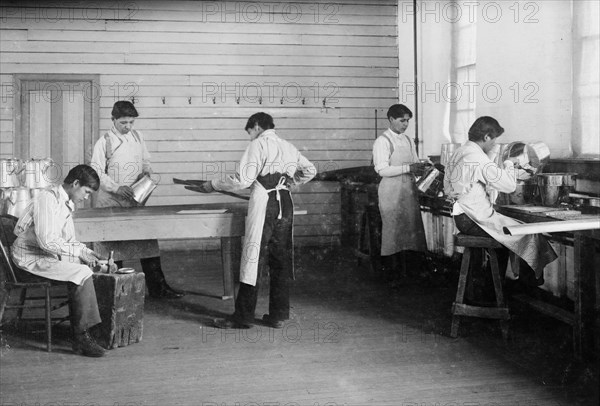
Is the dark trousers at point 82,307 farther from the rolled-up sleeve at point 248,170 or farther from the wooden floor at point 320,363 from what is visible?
the rolled-up sleeve at point 248,170

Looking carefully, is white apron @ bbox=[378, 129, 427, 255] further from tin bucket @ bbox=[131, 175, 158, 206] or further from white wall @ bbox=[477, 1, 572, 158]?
tin bucket @ bbox=[131, 175, 158, 206]

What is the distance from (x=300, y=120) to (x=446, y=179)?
460 cm

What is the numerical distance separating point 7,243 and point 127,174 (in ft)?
6.20

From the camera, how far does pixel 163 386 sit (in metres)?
4.01

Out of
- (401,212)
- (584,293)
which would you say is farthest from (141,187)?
(584,293)

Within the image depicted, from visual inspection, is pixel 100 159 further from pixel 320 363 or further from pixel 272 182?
pixel 320 363

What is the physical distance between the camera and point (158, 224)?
536cm

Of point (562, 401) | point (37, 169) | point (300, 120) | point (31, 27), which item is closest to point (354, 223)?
point (300, 120)

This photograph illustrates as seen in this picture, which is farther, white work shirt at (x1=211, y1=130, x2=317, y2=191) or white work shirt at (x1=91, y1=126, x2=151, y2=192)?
white work shirt at (x1=91, y1=126, x2=151, y2=192)

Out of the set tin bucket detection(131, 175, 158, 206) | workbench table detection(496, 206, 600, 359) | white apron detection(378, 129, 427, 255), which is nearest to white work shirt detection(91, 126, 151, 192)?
tin bucket detection(131, 175, 158, 206)

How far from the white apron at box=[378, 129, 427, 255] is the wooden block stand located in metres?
2.89

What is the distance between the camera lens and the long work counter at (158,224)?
5266mm

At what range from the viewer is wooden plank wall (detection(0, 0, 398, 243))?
910cm

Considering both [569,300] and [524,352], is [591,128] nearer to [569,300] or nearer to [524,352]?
[569,300]
